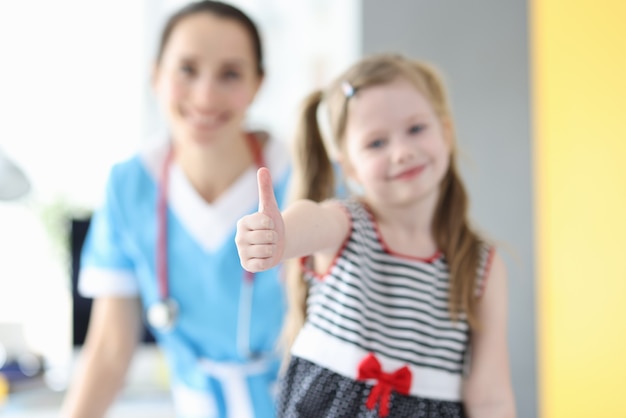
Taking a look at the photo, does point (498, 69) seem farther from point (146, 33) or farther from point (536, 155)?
point (146, 33)

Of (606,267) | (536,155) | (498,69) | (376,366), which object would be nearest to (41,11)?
(498,69)

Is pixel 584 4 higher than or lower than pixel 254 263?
higher

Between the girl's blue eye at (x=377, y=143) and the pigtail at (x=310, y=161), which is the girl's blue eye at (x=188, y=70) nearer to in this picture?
the pigtail at (x=310, y=161)

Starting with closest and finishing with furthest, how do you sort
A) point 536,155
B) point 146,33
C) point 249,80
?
point 249,80 → point 536,155 → point 146,33

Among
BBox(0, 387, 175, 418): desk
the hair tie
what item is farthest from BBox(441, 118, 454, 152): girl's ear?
BBox(0, 387, 175, 418): desk

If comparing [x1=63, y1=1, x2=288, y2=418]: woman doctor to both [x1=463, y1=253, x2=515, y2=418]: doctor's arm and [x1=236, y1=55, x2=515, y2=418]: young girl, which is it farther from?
[x1=463, y1=253, x2=515, y2=418]: doctor's arm

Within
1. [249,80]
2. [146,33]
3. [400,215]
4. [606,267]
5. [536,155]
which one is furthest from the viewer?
[146,33]

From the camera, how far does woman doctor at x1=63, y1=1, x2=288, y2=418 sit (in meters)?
1.19

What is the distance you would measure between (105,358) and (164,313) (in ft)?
0.38

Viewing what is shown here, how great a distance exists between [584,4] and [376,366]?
1.08 metres

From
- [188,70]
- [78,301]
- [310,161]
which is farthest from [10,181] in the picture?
[310,161]

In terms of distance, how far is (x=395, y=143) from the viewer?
2.83 ft

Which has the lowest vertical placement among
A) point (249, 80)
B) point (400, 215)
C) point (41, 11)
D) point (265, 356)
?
point (265, 356)

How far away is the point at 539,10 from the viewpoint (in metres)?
1.79
